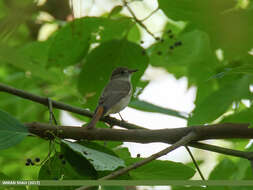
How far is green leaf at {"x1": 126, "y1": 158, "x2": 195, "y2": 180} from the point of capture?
6.81 feet

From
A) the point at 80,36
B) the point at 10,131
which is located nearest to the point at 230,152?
the point at 10,131

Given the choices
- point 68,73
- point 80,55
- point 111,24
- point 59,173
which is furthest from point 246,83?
point 68,73

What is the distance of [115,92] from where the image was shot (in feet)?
16.1

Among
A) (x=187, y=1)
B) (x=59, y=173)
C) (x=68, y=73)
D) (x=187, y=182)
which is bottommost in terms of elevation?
(x=187, y=182)

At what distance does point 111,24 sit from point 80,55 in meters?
0.38

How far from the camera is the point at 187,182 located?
2006 mm

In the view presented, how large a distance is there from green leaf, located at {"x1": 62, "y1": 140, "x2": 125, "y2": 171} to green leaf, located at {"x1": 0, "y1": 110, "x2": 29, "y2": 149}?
26cm

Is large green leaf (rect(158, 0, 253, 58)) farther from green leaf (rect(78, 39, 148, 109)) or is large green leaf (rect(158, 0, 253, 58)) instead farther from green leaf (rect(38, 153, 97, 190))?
green leaf (rect(38, 153, 97, 190))

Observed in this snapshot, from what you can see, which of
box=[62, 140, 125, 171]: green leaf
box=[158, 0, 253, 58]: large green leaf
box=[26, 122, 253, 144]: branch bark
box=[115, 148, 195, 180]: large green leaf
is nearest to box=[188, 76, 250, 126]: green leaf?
box=[26, 122, 253, 144]: branch bark

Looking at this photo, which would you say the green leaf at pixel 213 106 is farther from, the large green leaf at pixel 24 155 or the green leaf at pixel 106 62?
the large green leaf at pixel 24 155

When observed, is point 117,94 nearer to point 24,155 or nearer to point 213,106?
point 24,155

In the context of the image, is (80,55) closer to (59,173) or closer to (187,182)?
(59,173)

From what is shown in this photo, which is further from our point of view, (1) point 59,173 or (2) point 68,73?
(2) point 68,73

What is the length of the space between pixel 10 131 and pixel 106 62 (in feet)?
4.01
